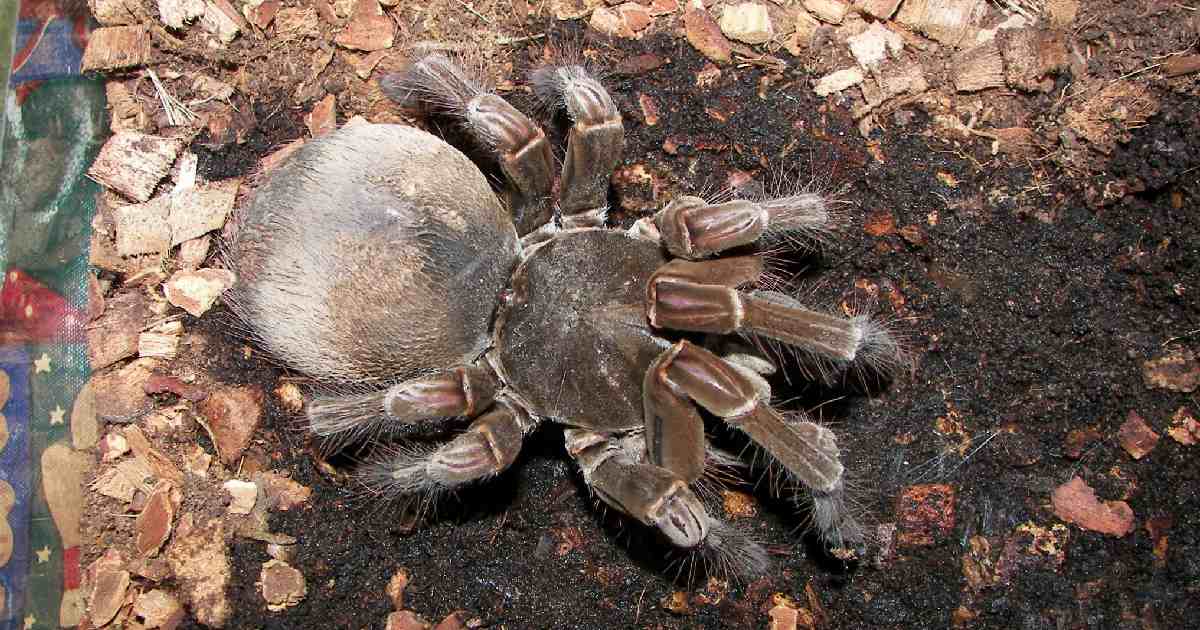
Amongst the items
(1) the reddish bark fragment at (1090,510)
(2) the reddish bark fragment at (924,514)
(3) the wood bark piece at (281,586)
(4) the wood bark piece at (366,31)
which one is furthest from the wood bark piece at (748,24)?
(3) the wood bark piece at (281,586)

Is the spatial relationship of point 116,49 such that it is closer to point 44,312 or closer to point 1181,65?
point 44,312

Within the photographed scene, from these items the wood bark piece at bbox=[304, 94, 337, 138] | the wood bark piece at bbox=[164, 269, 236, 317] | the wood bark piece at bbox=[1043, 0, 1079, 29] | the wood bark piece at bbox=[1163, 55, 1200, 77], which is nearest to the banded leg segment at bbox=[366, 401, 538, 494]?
the wood bark piece at bbox=[164, 269, 236, 317]

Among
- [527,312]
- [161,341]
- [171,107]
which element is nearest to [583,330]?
[527,312]

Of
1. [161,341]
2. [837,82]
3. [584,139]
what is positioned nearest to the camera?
[584,139]

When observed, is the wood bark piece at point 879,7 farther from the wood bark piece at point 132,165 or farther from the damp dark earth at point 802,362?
the wood bark piece at point 132,165

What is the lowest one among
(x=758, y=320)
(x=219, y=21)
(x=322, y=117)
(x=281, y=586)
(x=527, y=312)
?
(x=281, y=586)

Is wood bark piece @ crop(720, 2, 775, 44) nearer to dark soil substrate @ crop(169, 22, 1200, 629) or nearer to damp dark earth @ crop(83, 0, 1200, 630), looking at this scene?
damp dark earth @ crop(83, 0, 1200, 630)

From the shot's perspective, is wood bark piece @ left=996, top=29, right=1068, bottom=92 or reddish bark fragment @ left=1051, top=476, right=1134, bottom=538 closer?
reddish bark fragment @ left=1051, top=476, right=1134, bottom=538
